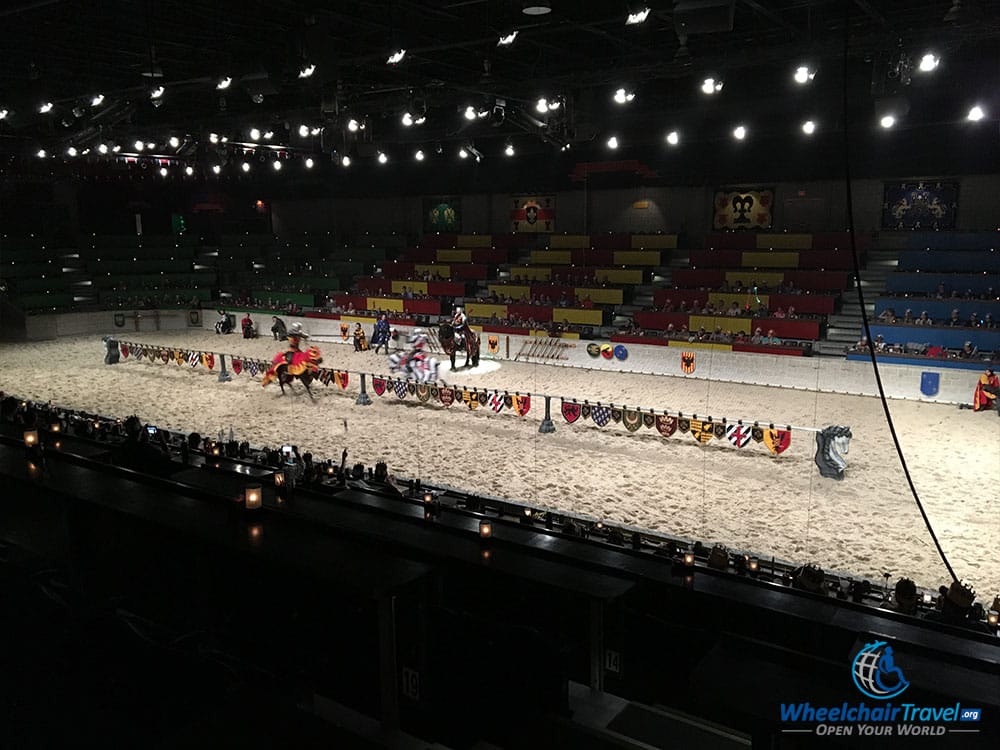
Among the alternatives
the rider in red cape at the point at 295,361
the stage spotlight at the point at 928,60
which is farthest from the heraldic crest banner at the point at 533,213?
the stage spotlight at the point at 928,60

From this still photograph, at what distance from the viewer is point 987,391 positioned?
546 inches

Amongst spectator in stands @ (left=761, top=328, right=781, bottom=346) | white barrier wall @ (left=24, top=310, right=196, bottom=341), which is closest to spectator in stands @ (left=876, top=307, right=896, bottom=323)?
spectator in stands @ (left=761, top=328, right=781, bottom=346)

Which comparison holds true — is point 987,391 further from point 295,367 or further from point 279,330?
point 279,330

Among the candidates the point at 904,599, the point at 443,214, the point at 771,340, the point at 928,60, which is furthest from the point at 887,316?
the point at 443,214

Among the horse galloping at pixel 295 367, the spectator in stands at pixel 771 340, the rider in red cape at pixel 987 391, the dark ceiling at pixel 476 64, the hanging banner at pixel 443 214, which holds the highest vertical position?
the dark ceiling at pixel 476 64

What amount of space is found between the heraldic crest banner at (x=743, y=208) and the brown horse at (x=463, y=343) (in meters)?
9.67

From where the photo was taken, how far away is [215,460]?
723cm

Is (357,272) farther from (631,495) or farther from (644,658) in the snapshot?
(644,658)

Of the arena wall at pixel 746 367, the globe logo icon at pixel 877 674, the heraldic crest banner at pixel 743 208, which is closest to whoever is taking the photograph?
the globe logo icon at pixel 877 674

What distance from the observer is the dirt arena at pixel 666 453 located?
8.16 m

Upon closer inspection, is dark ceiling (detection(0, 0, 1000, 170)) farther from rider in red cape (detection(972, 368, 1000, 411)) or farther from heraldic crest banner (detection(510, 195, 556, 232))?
rider in red cape (detection(972, 368, 1000, 411))

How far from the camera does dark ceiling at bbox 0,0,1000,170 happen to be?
489 inches

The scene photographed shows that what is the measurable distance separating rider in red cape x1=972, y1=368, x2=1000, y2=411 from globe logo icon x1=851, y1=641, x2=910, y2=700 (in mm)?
13269

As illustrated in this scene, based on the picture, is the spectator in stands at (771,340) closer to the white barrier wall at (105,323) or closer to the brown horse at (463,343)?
the brown horse at (463,343)
